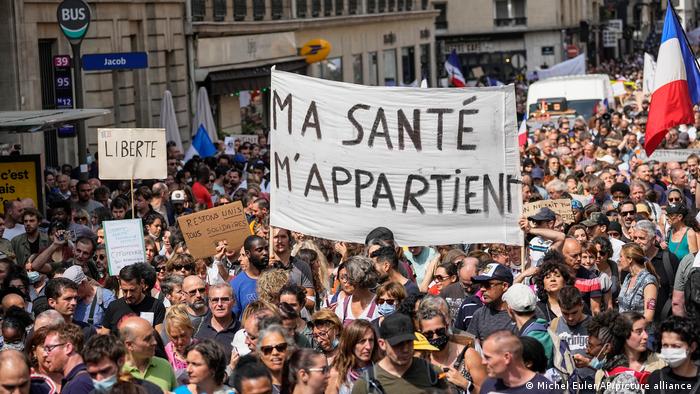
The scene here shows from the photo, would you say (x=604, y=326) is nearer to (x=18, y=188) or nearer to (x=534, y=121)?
(x=18, y=188)

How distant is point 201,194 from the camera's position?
19.0m

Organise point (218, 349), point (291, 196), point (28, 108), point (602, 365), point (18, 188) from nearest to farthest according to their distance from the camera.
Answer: point (218, 349) → point (602, 365) → point (291, 196) → point (18, 188) → point (28, 108)

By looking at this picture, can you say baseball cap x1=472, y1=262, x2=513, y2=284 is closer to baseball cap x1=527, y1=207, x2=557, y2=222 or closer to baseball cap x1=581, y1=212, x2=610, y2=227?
baseball cap x1=527, y1=207, x2=557, y2=222

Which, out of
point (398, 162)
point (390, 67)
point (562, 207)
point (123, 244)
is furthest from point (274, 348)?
point (390, 67)

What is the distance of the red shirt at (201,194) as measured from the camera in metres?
18.9

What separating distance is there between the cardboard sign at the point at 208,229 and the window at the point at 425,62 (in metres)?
46.6

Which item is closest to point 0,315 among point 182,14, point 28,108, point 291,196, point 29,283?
point 29,283

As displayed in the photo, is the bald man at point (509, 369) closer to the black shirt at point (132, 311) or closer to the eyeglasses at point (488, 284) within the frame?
the eyeglasses at point (488, 284)

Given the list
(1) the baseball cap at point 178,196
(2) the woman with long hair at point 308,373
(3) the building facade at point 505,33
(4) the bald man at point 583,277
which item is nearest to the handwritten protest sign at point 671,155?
(1) the baseball cap at point 178,196

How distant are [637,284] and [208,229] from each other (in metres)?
3.76

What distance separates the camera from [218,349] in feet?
25.7

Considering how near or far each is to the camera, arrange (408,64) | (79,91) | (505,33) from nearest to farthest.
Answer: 1. (79,91)
2. (408,64)
3. (505,33)

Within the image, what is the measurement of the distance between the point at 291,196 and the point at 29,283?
86.9 inches

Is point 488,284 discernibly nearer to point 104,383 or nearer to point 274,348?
Result: point 274,348
